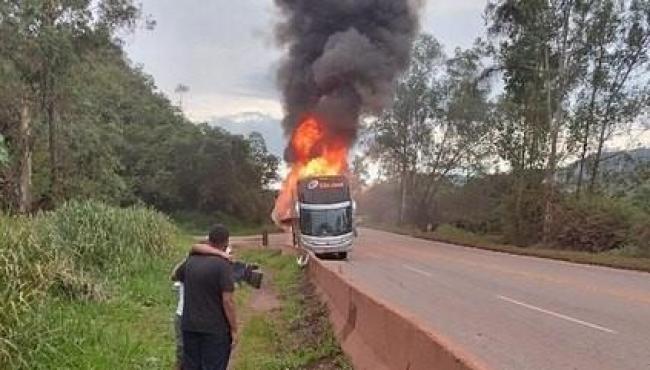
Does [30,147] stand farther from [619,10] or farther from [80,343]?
[619,10]

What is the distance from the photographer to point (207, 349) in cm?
718

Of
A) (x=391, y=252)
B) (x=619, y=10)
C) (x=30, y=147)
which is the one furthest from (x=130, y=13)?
(x=619, y=10)

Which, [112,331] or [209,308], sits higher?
[209,308]

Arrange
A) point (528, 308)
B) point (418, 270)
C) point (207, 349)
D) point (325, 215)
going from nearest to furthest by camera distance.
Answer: point (207, 349), point (528, 308), point (418, 270), point (325, 215)

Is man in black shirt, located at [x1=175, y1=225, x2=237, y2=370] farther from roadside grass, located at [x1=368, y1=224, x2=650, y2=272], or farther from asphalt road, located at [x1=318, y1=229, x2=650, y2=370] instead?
roadside grass, located at [x1=368, y1=224, x2=650, y2=272]

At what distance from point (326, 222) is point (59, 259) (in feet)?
57.5

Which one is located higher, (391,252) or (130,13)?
(130,13)

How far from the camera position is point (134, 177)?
61.8 m

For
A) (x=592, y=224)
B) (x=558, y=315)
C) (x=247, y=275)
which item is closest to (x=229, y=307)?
(x=247, y=275)

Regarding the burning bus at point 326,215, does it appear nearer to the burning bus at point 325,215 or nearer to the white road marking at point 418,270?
the burning bus at point 325,215

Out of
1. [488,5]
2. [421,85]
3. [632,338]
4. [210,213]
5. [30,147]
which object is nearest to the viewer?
[632,338]

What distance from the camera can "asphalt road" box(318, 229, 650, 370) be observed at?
934 cm

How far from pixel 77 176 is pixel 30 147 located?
3630 millimetres

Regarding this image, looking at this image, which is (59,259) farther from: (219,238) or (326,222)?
(326,222)
